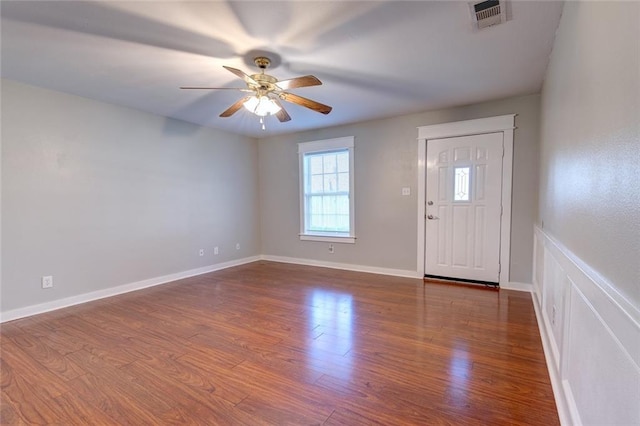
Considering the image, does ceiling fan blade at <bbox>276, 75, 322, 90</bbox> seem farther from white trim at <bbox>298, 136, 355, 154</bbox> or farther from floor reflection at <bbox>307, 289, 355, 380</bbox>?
white trim at <bbox>298, 136, 355, 154</bbox>

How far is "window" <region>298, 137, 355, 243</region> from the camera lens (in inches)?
190

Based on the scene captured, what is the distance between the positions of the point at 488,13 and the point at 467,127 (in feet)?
6.73

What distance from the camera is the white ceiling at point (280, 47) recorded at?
1.89 meters

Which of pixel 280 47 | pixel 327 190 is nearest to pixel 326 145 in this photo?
pixel 327 190

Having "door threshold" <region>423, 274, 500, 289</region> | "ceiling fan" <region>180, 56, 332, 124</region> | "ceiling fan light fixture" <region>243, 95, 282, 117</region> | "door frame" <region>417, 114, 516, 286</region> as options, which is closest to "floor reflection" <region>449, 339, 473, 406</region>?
"door threshold" <region>423, 274, 500, 289</region>

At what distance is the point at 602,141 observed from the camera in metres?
1.10

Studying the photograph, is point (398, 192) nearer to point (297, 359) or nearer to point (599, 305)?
point (297, 359)

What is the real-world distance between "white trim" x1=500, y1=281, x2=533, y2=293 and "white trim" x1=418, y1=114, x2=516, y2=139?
6.19ft

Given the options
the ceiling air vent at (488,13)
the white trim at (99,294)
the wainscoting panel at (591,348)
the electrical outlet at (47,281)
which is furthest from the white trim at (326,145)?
the electrical outlet at (47,281)

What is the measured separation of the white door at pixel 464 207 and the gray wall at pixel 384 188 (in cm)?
19

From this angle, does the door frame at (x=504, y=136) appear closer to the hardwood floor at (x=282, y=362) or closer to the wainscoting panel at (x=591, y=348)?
the hardwood floor at (x=282, y=362)

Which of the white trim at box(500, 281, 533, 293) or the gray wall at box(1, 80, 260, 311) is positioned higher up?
the gray wall at box(1, 80, 260, 311)

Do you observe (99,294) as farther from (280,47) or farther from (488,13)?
(488,13)

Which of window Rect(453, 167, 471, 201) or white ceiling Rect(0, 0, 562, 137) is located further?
window Rect(453, 167, 471, 201)
